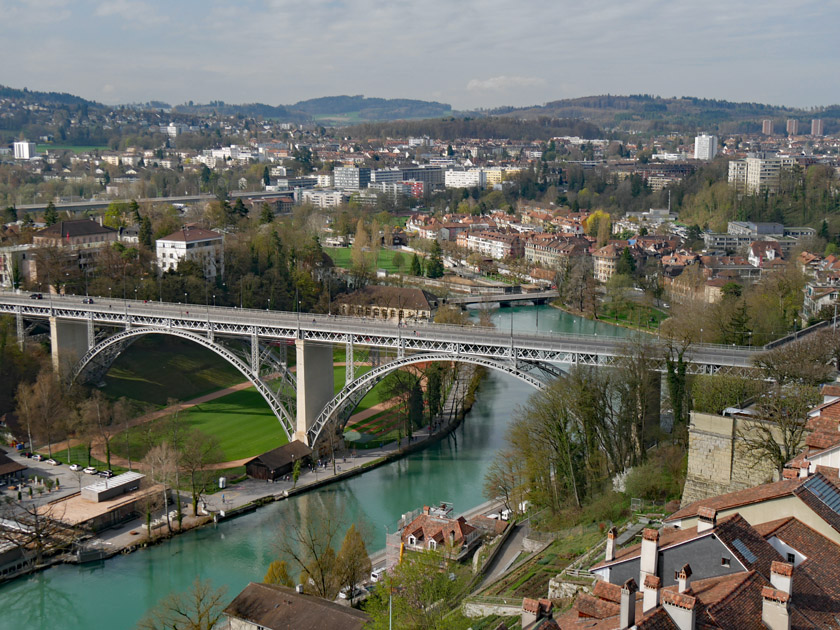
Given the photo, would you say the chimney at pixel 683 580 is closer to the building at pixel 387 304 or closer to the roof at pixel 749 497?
the roof at pixel 749 497

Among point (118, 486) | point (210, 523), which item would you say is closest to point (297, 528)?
point (210, 523)

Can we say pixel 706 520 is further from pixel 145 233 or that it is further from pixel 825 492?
pixel 145 233

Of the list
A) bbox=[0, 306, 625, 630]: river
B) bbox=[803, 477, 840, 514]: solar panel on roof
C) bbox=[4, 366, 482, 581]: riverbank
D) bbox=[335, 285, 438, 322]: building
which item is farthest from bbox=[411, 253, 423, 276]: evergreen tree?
bbox=[803, 477, 840, 514]: solar panel on roof

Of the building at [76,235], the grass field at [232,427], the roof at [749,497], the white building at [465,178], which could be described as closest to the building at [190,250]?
the building at [76,235]

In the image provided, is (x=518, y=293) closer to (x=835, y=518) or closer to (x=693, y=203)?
(x=693, y=203)

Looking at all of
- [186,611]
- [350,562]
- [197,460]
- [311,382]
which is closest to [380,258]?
[311,382]

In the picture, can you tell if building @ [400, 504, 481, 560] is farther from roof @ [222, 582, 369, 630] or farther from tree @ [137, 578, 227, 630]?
tree @ [137, 578, 227, 630]
